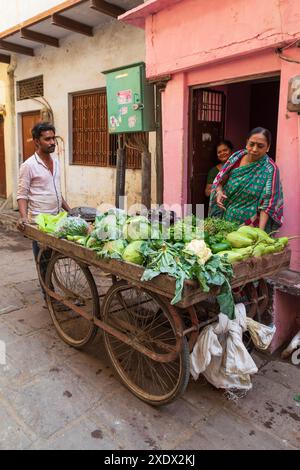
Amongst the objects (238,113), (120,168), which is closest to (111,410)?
(120,168)

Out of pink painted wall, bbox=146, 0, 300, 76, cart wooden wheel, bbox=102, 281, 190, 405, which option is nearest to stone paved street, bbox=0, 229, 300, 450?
cart wooden wheel, bbox=102, 281, 190, 405

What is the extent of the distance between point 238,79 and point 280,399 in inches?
117

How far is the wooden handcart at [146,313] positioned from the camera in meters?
2.31

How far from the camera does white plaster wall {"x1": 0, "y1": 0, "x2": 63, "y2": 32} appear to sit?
7.03 m

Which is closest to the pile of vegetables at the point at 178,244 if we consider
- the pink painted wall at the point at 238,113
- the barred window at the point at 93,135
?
the pink painted wall at the point at 238,113

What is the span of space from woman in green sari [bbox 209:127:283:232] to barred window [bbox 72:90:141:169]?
10.6ft

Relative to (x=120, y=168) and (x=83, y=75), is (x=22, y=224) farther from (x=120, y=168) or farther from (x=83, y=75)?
(x=83, y=75)

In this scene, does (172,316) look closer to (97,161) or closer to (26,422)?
(26,422)

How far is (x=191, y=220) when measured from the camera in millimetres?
2848

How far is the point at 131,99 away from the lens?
522 centimetres

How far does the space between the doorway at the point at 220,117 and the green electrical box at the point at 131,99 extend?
0.83 meters

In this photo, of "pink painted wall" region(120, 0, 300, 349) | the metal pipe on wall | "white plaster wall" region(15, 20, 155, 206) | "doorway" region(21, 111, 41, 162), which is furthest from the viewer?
"doorway" region(21, 111, 41, 162)

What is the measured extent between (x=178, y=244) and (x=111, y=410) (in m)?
1.26

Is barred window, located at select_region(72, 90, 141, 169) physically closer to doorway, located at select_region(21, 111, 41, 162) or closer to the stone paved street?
doorway, located at select_region(21, 111, 41, 162)
